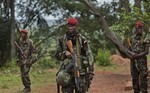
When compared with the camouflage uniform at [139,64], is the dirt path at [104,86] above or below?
below

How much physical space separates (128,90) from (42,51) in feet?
70.3

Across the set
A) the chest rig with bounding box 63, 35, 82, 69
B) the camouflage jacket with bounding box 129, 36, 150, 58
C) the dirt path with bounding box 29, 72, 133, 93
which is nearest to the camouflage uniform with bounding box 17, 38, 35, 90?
Result: the dirt path with bounding box 29, 72, 133, 93

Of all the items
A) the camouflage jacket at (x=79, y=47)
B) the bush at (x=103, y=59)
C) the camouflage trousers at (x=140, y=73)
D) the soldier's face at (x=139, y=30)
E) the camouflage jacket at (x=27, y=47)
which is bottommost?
the bush at (x=103, y=59)

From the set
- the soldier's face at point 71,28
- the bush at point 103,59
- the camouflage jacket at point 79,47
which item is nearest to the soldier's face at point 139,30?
the camouflage jacket at point 79,47

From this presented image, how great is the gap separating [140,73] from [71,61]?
2499 mm

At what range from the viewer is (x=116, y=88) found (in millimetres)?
12570

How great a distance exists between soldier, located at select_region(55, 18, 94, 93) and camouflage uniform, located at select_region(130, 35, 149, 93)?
2.09 m

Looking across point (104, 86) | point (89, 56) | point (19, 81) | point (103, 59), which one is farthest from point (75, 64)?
point (103, 59)

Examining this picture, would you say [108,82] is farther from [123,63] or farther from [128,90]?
[123,63]

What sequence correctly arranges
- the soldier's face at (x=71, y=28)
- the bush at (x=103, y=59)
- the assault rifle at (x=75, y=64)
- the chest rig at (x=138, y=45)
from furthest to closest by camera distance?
A: the bush at (x=103, y=59), the chest rig at (x=138, y=45), the soldier's face at (x=71, y=28), the assault rifle at (x=75, y=64)

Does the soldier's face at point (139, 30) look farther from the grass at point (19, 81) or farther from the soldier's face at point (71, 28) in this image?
the grass at point (19, 81)

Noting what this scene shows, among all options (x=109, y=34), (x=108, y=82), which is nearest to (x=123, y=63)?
(x=109, y=34)

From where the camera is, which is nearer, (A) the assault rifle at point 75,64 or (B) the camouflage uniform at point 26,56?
(A) the assault rifle at point 75,64

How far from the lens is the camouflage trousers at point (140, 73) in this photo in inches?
359
